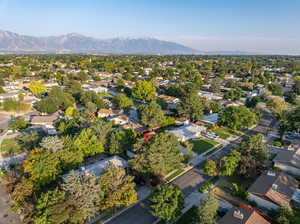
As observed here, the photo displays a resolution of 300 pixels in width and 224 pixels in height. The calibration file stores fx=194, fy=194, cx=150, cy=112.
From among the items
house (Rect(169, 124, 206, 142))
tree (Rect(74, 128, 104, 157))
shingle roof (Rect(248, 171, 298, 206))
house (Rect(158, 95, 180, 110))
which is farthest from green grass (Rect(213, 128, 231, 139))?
tree (Rect(74, 128, 104, 157))

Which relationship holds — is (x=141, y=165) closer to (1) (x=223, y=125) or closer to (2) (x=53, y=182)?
(2) (x=53, y=182)

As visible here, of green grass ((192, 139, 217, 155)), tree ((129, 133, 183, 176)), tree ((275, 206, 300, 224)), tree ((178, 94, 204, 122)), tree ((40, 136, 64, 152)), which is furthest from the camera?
tree ((178, 94, 204, 122))

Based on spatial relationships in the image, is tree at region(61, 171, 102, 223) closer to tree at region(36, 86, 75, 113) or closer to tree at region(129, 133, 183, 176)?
tree at region(129, 133, 183, 176)

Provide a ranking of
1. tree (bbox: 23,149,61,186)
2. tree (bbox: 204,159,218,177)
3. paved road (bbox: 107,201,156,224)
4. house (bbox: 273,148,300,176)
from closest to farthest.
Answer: paved road (bbox: 107,201,156,224) → tree (bbox: 23,149,61,186) → tree (bbox: 204,159,218,177) → house (bbox: 273,148,300,176)

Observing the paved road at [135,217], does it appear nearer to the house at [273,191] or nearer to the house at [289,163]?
the house at [273,191]

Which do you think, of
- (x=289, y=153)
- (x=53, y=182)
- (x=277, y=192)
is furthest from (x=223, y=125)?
(x=53, y=182)

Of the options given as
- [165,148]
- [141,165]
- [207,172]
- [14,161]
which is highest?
[165,148]
